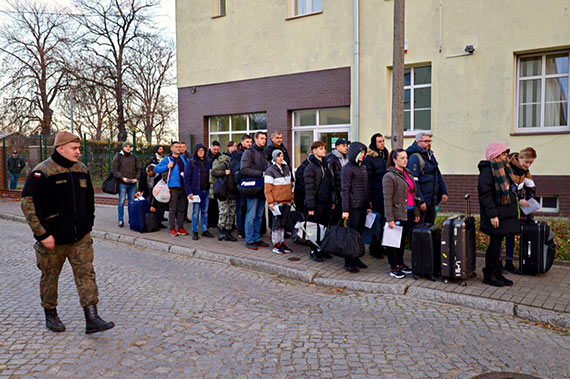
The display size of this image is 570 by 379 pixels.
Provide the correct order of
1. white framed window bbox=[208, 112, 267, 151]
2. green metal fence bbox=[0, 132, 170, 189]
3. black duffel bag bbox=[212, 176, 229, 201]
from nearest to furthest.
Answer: black duffel bag bbox=[212, 176, 229, 201] → white framed window bbox=[208, 112, 267, 151] → green metal fence bbox=[0, 132, 170, 189]

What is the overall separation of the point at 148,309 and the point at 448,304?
11.3 ft

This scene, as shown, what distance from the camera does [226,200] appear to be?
30.1 ft

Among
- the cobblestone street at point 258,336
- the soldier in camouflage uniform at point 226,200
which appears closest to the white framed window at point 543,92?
the soldier in camouflage uniform at point 226,200

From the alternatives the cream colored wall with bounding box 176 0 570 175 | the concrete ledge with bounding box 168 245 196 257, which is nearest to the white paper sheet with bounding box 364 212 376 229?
the concrete ledge with bounding box 168 245 196 257

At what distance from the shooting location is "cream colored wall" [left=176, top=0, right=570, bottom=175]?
11148 millimetres

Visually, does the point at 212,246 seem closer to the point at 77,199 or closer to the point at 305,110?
the point at 77,199

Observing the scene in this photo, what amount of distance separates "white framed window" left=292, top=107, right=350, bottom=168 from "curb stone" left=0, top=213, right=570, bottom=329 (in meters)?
7.01

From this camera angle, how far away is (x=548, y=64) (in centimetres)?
1141

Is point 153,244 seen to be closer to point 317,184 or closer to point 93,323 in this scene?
point 317,184

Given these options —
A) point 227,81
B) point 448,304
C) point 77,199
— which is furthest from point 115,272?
point 227,81

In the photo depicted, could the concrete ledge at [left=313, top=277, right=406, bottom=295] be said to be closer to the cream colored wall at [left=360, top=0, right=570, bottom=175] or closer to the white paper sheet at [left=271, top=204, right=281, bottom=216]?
the white paper sheet at [left=271, top=204, right=281, bottom=216]

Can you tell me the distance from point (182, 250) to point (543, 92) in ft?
29.6

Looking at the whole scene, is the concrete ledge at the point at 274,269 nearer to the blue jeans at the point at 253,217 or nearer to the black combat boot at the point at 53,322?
the blue jeans at the point at 253,217

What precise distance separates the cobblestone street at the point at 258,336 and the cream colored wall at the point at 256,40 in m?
9.04
